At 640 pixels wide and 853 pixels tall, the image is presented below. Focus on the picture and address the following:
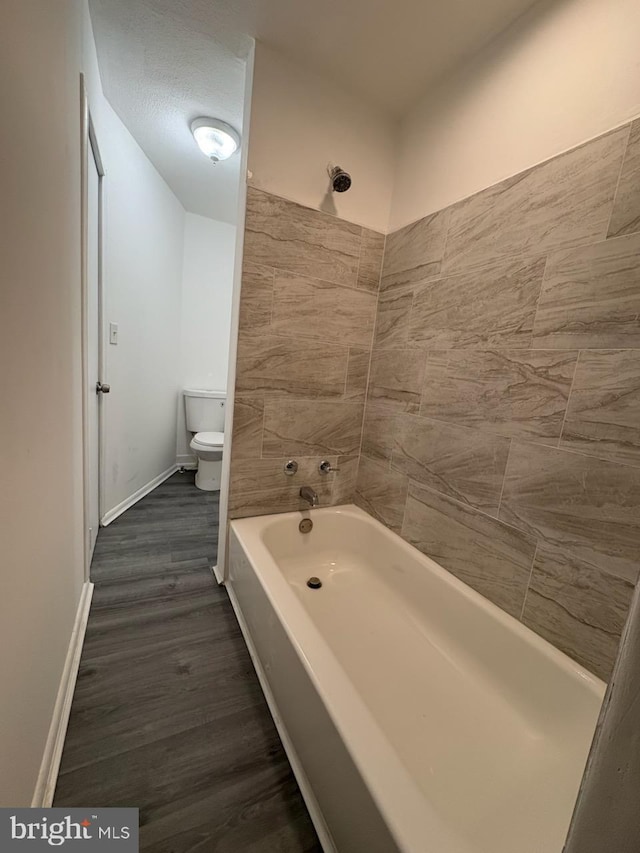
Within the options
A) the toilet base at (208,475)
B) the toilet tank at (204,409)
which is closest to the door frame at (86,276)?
the toilet base at (208,475)

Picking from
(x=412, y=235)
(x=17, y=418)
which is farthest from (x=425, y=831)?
(x=412, y=235)

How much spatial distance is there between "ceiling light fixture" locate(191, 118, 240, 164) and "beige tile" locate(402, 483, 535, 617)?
2.22 meters

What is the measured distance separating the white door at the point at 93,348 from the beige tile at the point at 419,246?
1.49m

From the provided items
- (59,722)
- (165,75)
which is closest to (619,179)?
(165,75)

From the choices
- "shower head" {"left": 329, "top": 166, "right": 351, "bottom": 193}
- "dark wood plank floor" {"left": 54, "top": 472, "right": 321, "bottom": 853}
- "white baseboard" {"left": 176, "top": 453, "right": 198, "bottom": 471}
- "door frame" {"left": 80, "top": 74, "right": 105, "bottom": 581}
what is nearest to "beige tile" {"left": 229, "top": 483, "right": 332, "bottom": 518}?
"dark wood plank floor" {"left": 54, "top": 472, "right": 321, "bottom": 853}

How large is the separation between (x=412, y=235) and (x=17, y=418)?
67.6 inches

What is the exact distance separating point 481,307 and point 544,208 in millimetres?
Result: 351

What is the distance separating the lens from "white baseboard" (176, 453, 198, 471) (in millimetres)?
3381

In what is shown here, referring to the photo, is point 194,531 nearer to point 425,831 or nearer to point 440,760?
point 440,760

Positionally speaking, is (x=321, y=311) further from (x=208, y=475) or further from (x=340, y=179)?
(x=208, y=475)

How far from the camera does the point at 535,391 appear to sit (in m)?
1.14

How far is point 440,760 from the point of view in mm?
969

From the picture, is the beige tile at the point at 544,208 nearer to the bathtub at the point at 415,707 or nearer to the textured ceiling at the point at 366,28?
the textured ceiling at the point at 366,28

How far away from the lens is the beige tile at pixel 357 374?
73.4 inches
